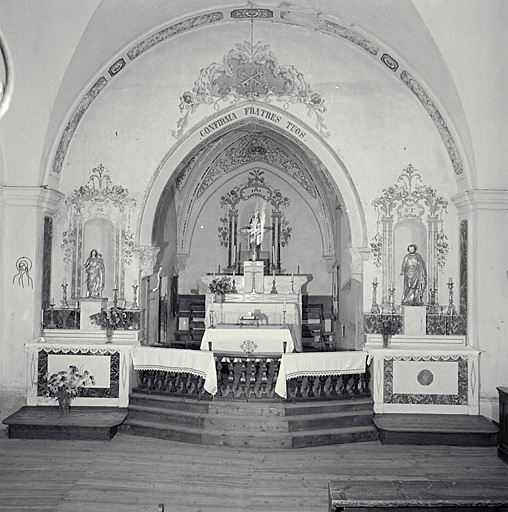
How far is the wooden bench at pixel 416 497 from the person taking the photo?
441 centimetres

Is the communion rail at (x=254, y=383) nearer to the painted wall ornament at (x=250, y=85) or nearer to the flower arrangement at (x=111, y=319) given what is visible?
the flower arrangement at (x=111, y=319)

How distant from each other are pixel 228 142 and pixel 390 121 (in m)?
4.84

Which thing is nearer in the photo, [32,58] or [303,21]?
[32,58]

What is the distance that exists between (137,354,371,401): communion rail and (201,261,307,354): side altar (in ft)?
1.71

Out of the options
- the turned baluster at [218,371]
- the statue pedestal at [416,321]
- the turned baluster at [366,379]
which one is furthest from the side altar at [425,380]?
the turned baluster at [218,371]

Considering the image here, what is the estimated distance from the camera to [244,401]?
383 inches

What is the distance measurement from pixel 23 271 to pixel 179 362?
3.09 metres

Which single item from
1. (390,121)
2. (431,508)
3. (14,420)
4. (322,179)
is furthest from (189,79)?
(431,508)

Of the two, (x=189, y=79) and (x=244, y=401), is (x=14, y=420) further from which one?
(x=189, y=79)

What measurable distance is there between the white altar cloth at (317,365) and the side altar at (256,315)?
2.78 ft

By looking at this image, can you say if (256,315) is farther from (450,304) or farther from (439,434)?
(439,434)

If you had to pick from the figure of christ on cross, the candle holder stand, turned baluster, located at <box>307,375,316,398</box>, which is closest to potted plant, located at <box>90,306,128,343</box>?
turned baluster, located at <box>307,375,316,398</box>

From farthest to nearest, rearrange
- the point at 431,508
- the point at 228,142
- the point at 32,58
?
the point at 228,142, the point at 32,58, the point at 431,508

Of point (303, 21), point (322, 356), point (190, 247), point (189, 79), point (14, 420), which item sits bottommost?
point (14, 420)
